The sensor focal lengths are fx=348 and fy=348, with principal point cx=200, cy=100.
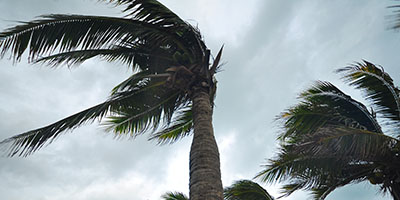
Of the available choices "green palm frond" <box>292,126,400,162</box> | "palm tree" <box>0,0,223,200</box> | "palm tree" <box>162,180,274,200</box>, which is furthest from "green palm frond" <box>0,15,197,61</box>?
"palm tree" <box>162,180,274,200</box>

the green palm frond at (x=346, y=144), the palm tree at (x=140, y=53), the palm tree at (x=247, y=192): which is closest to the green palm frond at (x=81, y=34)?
the palm tree at (x=140, y=53)

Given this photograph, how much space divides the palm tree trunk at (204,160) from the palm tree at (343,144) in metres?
2.56

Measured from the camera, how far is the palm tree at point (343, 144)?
7723mm

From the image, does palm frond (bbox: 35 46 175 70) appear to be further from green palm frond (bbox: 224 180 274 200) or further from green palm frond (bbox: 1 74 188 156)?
green palm frond (bbox: 224 180 274 200)

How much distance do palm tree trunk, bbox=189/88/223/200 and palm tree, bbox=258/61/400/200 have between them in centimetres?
256

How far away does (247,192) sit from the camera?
997 cm

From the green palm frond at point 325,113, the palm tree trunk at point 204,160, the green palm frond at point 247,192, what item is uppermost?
the green palm frond at point 325,113

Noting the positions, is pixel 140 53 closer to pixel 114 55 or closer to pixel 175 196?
pixel 114 55

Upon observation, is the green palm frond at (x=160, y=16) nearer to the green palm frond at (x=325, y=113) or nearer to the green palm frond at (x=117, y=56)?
the green palm frond at (x=117, y=56)

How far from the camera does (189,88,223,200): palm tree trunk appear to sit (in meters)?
4.90

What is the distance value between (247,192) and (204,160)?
5123 mm

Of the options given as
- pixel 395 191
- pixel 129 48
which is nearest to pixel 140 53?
pixel 129 48

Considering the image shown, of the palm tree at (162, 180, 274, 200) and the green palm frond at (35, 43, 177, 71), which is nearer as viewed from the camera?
the green palm frond at (35, 43, 177, 71)

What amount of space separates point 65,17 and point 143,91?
223 cm
